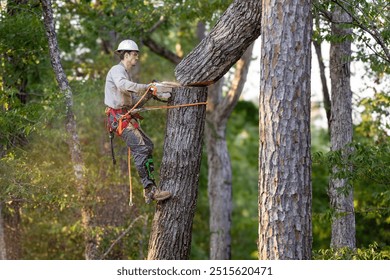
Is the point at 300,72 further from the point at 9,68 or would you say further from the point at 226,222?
the point at 226,222

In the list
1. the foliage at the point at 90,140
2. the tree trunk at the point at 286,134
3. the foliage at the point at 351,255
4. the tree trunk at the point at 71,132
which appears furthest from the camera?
the tree trunk at the point at 71,132

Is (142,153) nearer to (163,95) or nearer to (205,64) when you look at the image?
(163,95)

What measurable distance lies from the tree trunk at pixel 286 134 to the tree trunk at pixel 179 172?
52.3 inches

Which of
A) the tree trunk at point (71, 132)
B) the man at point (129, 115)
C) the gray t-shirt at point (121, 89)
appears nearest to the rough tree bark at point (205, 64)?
the man at point (129, 115)

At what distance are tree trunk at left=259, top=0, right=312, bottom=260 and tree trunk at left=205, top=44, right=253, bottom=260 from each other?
408 inches

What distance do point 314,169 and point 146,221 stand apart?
8.03 m

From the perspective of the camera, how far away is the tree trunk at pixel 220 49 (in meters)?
9.65

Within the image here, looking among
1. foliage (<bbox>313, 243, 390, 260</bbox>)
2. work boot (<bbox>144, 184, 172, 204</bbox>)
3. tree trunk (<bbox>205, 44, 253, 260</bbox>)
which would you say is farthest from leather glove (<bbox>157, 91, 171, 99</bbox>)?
tree trunk (<bbox>205, 44, 253, 260</bbox>)

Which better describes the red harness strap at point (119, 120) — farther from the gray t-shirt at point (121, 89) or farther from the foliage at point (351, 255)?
the foliage at point (351, 255)

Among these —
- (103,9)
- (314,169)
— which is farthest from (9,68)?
(314,169)

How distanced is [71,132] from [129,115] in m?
3.43

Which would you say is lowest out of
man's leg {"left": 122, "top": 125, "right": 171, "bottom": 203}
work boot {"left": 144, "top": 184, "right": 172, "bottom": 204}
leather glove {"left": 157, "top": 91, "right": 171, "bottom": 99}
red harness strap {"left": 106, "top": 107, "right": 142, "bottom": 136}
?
work boot {"left": 144, "top": 184, "right": 172, "bottom": 204}

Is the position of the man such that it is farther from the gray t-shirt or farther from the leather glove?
the leather glove

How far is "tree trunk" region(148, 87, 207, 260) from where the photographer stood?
9781mm
